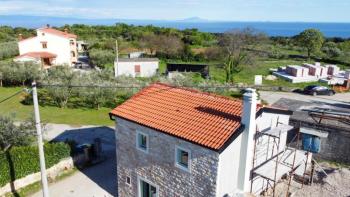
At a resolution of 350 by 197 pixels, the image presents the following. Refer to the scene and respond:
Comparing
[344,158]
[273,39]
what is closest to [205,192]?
[344,158]

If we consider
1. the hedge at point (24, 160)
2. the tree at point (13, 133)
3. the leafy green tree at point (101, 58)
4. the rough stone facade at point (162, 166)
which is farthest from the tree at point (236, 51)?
the rough stone facade at point (162, 166)

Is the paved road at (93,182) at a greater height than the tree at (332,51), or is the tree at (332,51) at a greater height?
the tree at (332,51)

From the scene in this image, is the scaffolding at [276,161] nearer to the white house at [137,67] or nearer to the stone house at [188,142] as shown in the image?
the stone house at [188,142]

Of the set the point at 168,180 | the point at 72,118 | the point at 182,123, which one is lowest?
the point at 72,118

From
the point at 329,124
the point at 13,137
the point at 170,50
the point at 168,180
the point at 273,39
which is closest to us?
the point at 168,180

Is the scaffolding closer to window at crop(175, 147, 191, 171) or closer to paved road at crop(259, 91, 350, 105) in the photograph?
window at crop(175, 147, 191, 171)

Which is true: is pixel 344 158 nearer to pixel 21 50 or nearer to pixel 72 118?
pixel 72 118
